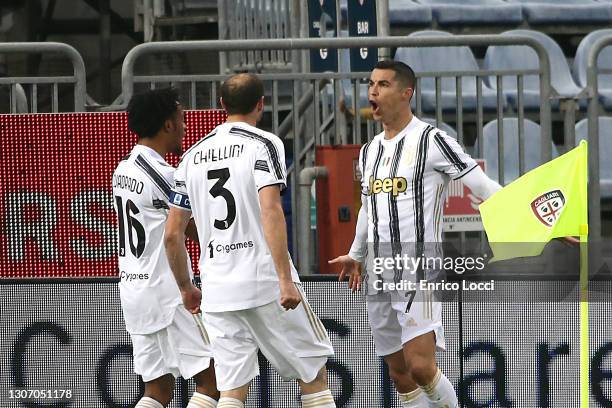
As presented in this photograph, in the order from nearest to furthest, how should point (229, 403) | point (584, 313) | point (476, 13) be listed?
point (229, 403) → point (584, 313) → point (476, 13)

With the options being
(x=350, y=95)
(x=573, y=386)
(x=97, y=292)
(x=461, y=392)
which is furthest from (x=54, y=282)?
(x=350, y=95)

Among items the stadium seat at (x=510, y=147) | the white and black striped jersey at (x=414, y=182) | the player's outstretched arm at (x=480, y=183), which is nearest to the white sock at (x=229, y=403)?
the white and black striped jersey at (x=414, y=182)

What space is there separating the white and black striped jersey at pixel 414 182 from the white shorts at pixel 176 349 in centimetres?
105

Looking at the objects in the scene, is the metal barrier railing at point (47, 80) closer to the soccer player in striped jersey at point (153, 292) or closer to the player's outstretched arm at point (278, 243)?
the soccer player in striped jersey at point (153, 292)

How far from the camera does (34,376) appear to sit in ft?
24.7

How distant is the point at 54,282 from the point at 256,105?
6.18 feet

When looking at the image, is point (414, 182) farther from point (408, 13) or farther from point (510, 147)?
point (408, 13)

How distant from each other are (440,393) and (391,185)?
1.06m

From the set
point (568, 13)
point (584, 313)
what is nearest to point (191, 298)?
point (584, 313)

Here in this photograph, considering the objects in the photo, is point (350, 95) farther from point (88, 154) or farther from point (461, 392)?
point (461, 392)

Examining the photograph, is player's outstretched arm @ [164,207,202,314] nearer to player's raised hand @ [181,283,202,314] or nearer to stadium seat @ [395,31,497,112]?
player's raised hand @ [181,283,202,314]

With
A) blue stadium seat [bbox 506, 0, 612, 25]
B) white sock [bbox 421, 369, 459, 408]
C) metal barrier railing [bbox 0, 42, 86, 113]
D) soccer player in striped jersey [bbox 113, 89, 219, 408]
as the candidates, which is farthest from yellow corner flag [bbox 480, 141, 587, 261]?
blue stadium seat [bbox 506, 0, 612, 25]

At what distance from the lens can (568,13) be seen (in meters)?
13.7

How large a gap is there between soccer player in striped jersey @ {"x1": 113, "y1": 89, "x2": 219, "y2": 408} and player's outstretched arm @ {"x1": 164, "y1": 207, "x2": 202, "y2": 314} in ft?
0.78
